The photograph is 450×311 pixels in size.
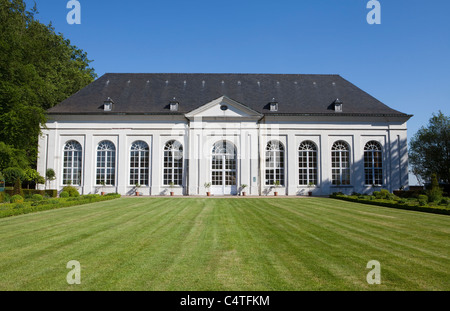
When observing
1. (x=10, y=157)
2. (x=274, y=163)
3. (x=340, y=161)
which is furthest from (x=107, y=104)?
(x=340, y=161)

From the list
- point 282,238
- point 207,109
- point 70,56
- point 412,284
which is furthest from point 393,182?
point 70,56

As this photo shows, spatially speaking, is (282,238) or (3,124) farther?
(3,124)

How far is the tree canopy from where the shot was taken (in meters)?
24.0

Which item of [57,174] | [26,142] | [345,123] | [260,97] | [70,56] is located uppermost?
[70,56]

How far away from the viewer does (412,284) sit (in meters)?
4.67

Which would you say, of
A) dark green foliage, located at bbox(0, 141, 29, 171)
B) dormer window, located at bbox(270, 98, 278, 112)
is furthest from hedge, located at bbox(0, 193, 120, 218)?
dormer window, located at bbox(270, 98, 278, 112)

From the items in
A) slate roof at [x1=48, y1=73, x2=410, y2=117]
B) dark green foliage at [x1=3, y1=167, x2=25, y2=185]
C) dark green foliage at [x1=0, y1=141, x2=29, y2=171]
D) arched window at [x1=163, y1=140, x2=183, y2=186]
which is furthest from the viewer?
slate roof at [x1=48, y1=73, x2=410, y2=117]

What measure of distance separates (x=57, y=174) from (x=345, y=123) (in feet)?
93.5

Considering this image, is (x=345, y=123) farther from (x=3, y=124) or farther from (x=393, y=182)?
(x=3, y=124)

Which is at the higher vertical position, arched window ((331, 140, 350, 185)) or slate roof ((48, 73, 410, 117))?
slate roof ((48, 73, 410, 117))

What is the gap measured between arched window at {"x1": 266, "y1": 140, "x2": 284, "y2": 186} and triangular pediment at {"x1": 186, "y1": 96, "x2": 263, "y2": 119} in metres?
3.38

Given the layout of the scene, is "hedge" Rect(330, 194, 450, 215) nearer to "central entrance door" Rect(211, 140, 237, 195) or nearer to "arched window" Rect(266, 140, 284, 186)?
"arched window" Rect(266, 140, 284, 186)

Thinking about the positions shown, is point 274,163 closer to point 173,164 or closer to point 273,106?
point 273,106

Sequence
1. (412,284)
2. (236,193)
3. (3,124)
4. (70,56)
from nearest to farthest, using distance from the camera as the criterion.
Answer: (412,284) < (3,124) < (236,193) < (70,56)
